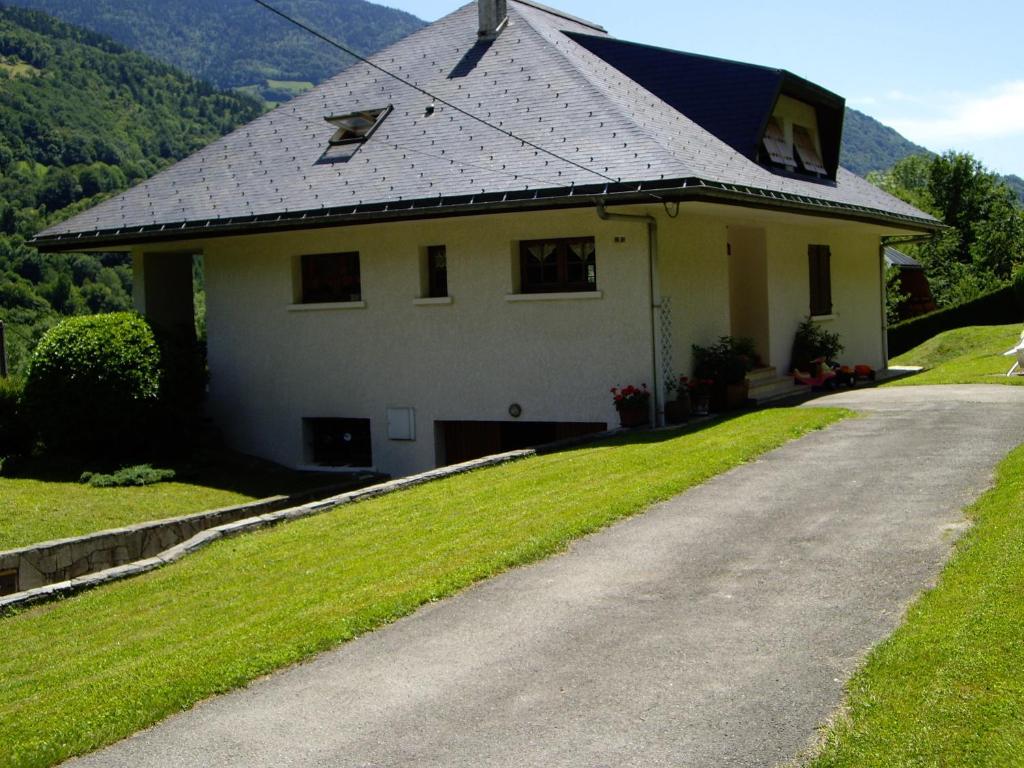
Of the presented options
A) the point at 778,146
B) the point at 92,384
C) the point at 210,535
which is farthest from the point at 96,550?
the point at 778,146

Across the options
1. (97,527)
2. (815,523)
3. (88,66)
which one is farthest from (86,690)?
(88,66)

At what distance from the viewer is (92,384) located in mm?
16969

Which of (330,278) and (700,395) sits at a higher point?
(330,278)

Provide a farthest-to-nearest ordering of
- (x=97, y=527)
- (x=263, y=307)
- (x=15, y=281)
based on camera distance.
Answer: (x=15, y=281), (x=263, y=307), (x=97, y=527)

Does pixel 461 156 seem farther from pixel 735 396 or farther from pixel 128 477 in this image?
pixel 128 477

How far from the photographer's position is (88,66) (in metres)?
84.2

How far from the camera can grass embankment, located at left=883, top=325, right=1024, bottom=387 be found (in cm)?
1916

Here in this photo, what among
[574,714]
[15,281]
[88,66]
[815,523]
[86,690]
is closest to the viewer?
[574,714]

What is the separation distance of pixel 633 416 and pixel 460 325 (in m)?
3.18

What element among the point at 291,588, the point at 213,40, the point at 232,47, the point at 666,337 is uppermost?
the point at 213,40

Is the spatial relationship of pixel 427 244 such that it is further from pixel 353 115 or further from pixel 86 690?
pixel 86 690

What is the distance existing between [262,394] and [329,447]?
1423 millimetres

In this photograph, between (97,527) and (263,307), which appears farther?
(263,307)

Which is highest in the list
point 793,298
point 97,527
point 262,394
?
point 793,298
